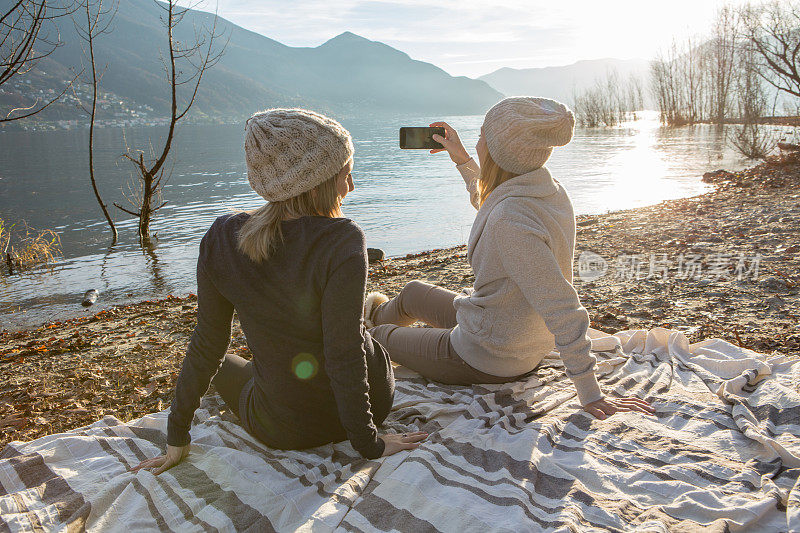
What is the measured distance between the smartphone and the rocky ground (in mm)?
2171

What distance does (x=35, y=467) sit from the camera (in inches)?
92.7

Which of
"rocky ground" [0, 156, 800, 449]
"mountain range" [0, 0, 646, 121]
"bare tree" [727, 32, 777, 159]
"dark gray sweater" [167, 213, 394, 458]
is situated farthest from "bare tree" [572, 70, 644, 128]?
"dark gray sweater" [167, 213, 394, 458]

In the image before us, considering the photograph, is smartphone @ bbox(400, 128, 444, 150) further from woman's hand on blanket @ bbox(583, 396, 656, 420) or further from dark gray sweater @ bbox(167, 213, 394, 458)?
woman's hand on blanket @ bbox(583, 396, 656, 420)

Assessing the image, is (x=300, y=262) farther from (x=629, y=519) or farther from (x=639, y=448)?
(x=639, y=448)

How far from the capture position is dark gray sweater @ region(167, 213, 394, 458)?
1.98 m

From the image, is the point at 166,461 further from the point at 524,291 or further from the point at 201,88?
the point at 201,88

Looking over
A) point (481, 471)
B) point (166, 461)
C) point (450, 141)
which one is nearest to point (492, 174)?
point (450, 141)

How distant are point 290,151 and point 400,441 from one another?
132 centimetres

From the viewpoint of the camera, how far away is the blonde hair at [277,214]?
196 centimetres

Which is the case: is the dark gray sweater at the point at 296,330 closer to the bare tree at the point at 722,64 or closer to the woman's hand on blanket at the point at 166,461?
the woman's hand on blanket at the point at 166,461

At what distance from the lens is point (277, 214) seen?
2.04 meters

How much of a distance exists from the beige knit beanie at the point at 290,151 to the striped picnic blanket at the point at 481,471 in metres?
1.18

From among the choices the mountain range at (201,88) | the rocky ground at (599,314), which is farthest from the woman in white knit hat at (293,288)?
the mountain range at (201,88)

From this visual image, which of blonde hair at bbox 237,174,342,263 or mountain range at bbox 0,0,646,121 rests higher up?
mountain range at bbox 0,0,646,121
